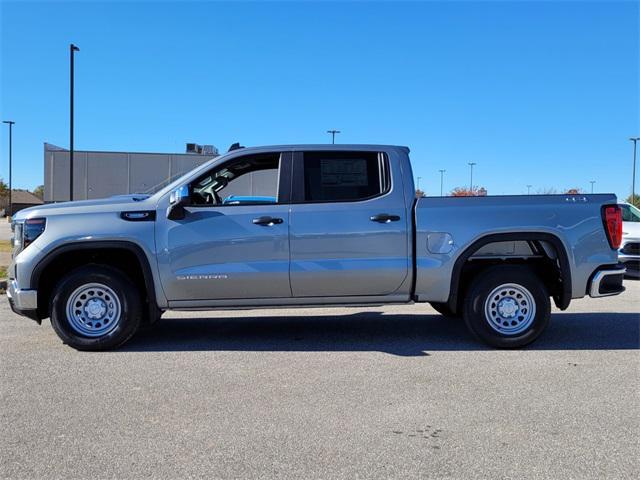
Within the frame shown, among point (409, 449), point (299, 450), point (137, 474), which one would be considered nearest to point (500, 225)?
point (409, 449)

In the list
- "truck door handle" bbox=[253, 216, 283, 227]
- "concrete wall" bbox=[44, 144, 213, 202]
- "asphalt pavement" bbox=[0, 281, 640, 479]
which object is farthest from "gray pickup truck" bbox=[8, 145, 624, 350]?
"concrete wall" bbox=[44, 144, 213, 202]

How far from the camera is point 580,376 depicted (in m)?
4.88

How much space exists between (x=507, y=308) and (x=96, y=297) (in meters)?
4.13

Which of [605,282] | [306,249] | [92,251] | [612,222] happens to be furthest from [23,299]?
[612,222]

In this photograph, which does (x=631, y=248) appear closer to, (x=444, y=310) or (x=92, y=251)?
(x=444, y=310)

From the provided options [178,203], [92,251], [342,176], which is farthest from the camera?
[342,176]

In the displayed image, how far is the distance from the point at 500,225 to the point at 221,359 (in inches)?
119

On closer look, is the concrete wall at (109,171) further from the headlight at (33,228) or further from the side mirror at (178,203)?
the side mirror at (178,203)

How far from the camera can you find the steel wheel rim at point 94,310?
5594mm

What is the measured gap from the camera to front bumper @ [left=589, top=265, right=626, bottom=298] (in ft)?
18.6

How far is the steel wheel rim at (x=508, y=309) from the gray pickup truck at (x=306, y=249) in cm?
1

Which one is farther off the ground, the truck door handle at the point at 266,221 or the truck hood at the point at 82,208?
the truck hood at the point at 82,208

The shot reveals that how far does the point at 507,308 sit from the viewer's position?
18.9 ft

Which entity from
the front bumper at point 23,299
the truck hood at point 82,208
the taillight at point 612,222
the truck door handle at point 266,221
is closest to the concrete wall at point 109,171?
the truck hood at point 82,208
